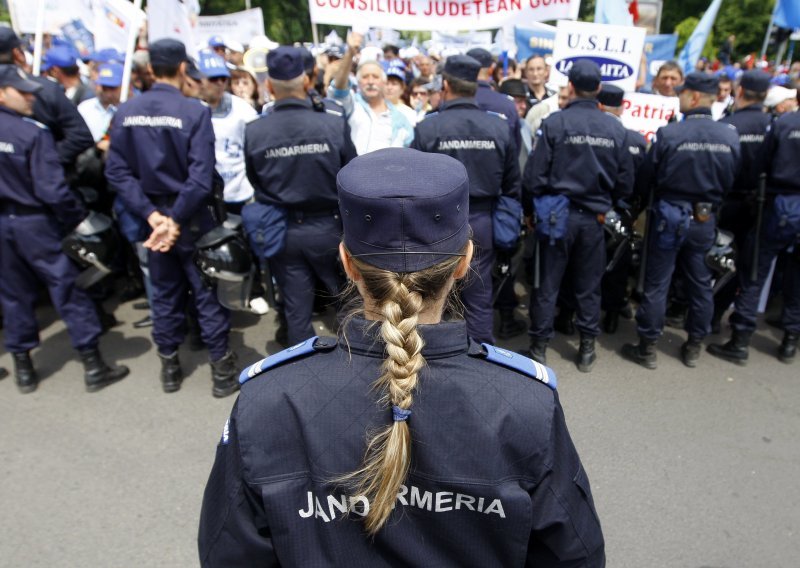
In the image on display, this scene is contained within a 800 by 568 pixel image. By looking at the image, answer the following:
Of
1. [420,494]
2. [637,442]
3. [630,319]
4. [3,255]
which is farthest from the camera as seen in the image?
[630,319]

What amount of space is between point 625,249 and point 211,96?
11.2 feet

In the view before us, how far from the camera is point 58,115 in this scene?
4.12 metres

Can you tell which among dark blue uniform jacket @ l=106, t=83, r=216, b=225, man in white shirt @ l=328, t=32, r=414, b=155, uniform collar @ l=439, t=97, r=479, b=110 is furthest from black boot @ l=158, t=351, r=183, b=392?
uniform collar @ l=439, t=97, r=479, b=110

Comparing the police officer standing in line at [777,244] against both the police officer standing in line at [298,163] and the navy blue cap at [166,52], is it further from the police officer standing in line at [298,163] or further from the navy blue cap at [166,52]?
the navy blue cap at [166,52]

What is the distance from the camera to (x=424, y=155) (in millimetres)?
1236

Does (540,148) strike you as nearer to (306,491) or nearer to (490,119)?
(490,119)

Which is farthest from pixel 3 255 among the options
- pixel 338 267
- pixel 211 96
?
pixel 338 267

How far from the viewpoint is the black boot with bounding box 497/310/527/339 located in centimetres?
491

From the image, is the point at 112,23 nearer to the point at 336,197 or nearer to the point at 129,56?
the point at 129,56

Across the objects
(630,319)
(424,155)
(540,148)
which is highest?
(424,155)

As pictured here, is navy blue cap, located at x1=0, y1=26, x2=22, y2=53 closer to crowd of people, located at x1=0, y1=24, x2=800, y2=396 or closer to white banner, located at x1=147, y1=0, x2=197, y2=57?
crowd of people, located at x1=0, y1=24, x2=800, y2=396

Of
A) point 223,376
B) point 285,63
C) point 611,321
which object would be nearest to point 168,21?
point 285,63

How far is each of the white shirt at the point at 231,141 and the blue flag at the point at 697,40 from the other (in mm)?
5528

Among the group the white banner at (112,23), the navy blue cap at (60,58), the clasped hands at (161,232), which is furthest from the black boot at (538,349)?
the navy blue cap at (60,58)
